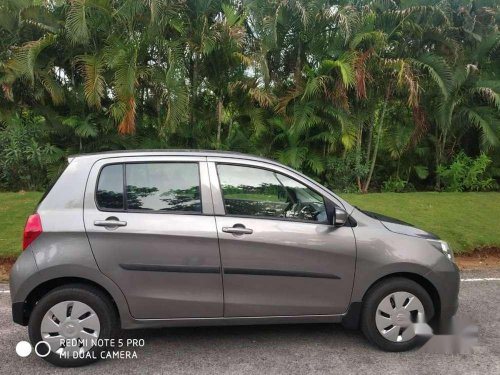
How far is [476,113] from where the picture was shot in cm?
1082

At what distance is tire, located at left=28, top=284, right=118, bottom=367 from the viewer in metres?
3.35

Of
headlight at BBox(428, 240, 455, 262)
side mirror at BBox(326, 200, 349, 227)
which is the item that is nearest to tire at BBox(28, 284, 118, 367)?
side mirror at BBox(326, 200, 349, 227)

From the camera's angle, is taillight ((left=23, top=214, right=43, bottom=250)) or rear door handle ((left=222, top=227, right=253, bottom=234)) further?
rear door handle ((left=222, top=227, right=253, bottom=234))

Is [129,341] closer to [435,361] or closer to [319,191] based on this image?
[319,191]

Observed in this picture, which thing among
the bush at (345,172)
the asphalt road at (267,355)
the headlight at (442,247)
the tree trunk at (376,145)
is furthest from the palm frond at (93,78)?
the headlight at (442,247)

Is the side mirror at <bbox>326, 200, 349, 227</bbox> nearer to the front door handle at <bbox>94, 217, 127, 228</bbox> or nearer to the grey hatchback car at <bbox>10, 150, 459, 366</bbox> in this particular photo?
the grey hatchback car at <bbox>10, 150, 459, 366</bbox>

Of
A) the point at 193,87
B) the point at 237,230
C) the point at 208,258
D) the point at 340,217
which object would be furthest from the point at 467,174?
the point at 208,258

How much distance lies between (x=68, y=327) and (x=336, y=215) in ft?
7.27

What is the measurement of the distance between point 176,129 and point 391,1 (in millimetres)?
5695

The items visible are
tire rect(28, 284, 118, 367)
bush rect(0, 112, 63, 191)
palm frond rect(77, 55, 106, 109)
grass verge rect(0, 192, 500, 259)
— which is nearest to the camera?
tire rect(28, 284, 118, 367)

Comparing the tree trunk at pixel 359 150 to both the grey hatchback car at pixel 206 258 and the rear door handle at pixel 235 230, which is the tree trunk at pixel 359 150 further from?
the rear door handle at pixel 235 230

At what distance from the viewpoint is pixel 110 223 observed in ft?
11.2

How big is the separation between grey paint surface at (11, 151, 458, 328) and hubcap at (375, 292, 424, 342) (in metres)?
0.20

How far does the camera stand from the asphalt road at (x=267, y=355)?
3391 mm
